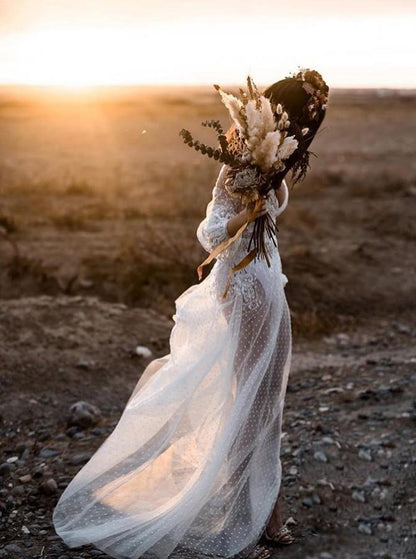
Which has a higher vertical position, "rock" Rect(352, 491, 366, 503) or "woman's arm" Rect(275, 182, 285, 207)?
"woman's arm" Rect(275, 182, 285, 207)

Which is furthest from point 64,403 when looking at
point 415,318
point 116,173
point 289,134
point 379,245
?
point 116,173

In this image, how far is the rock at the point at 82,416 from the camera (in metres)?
6.15

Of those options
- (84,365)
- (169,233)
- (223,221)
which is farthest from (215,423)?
(169,233)

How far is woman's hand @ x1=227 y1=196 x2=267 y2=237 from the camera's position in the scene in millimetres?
3838

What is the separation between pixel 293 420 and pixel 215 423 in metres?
1.92

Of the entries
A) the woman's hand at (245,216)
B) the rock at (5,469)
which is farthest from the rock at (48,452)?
the woman's hand at (245,216)

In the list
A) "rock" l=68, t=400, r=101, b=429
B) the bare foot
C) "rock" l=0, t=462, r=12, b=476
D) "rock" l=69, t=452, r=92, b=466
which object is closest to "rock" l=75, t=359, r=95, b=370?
"rock" l=68, t=400, r=101, b=429

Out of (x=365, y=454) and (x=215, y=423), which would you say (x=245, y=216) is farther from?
(x=365, y=454)

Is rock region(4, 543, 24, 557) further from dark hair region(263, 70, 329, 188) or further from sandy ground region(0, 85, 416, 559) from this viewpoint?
dark hair region(263, 70, 329, 188)

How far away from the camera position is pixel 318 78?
160 inches

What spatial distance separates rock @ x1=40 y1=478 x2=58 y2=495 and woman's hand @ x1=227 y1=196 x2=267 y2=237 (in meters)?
2.21

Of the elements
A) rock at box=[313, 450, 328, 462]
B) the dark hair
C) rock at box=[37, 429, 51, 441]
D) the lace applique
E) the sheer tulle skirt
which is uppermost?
the dark hair

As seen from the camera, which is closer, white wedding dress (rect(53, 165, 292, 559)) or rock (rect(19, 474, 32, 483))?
white wedding dress (rect(53, 165, 292, 559))

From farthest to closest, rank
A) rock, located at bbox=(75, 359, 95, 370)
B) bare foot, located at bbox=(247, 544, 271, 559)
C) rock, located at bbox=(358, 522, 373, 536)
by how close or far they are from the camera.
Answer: rock, located at bbox=(75, 359, 95, 370) < rock, located at bbox=(358, 522, 373, 536) < bare foot, located at bbox=(247, 544, 271, 559)
